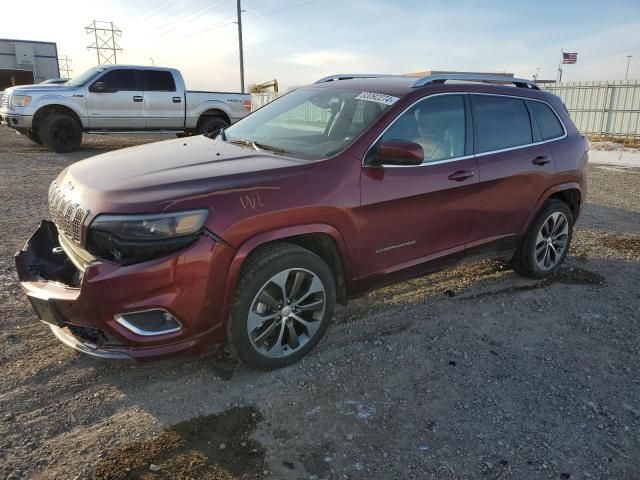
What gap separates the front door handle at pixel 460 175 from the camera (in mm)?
3854

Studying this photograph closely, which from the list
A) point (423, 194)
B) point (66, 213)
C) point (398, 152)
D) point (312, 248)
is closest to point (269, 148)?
point (312, 248)

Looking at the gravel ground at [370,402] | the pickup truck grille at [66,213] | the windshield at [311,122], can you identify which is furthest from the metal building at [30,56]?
the gravel ground at [370,402]

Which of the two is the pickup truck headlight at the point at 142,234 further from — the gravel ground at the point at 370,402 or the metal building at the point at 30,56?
the metal building at the point at 30,56

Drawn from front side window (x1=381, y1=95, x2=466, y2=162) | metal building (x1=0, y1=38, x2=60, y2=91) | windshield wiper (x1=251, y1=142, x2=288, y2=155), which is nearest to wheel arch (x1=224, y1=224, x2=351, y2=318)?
windshield wiper (x1=251, y1=142, x2=288, y2=155)

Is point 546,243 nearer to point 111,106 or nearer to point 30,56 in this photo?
point 111,106

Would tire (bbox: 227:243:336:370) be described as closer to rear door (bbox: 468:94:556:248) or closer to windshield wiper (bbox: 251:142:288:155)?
windshield wiper (bbox: 251:142:288:155)

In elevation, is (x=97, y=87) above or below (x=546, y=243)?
above

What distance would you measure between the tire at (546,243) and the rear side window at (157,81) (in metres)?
10.7

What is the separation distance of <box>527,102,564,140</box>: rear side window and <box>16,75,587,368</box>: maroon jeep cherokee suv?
0.02 meters

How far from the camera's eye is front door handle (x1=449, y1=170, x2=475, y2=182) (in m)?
3.85

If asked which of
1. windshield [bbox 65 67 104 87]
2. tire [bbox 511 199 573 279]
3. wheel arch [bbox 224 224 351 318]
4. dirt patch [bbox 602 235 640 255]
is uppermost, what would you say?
windshield [bbox 65 67 104 87]

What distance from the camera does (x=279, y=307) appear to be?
3160mm

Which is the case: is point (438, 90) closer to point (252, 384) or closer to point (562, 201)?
point (562, 201)

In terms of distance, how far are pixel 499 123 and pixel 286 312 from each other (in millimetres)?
2511
